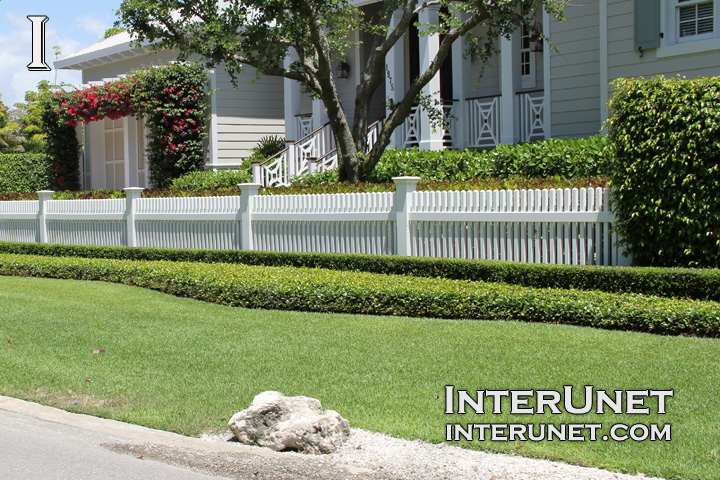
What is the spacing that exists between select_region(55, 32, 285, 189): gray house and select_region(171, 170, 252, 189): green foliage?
4.08ft

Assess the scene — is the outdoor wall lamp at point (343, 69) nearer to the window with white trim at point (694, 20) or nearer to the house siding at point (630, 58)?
the house siding at point (630, 58)

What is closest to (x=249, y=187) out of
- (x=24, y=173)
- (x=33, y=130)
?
(x=24, y=173)

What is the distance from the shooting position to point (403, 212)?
1180 cm

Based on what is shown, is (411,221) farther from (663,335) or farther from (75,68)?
(75,68)

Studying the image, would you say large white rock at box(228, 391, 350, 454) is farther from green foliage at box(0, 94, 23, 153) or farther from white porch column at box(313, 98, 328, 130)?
green foliage at box(0, 94, 23, 153)

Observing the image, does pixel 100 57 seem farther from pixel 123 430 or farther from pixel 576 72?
pixel 123 430

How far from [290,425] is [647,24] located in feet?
37.9

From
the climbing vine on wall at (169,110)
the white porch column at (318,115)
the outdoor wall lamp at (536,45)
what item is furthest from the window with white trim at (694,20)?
the climbing vine on wall at (169,110)

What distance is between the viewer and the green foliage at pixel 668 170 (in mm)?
9016

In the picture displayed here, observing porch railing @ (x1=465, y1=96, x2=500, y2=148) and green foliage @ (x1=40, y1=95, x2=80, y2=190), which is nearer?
porch railing @ (x1=465, y1=96, x2=500, y2=148)

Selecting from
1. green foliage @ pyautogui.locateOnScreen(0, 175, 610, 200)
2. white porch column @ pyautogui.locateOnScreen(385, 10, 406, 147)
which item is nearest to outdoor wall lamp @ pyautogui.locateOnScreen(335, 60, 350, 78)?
white porch column @ pyautogui.locateOnScreen(385, 10, 406, 147)

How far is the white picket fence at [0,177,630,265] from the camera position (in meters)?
10.2

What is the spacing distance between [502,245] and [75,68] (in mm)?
22182

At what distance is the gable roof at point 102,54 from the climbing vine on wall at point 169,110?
6.99 ft
